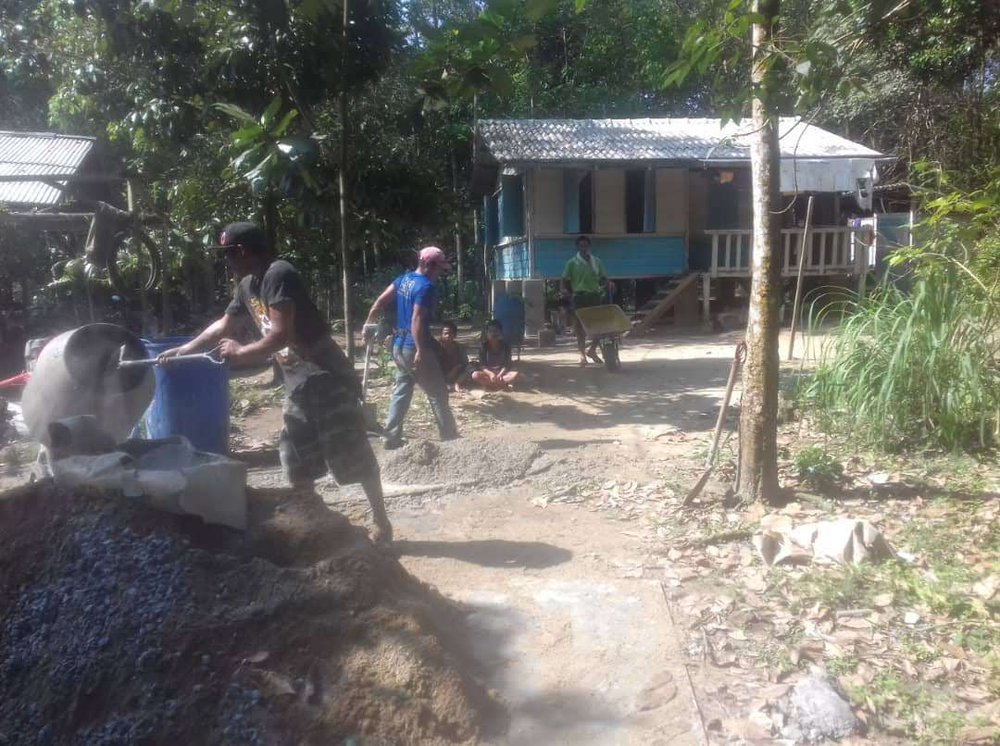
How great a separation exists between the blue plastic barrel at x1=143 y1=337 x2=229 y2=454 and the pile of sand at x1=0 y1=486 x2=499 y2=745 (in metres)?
2.55

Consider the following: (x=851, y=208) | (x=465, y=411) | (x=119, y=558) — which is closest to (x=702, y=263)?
(x=851, y=208)

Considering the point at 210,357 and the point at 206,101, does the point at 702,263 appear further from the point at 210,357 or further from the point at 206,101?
the point at 210,357

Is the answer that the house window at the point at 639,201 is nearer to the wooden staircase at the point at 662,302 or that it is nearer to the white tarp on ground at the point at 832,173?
the wooden staircase at the point at 662,302

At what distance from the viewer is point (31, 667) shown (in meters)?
2.96

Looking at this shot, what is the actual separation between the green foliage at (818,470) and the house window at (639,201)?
11092 mm

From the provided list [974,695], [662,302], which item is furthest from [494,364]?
[974,695]

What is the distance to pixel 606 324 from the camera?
10.6 metres

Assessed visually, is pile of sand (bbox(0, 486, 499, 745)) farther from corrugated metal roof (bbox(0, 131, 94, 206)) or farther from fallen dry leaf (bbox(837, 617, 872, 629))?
corrugated metal roof (bbox(0, 131, 94, 206))

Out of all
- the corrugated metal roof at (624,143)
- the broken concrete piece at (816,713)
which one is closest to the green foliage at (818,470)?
the broken concrete piece at (816,713)

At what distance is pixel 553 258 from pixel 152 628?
13276mm

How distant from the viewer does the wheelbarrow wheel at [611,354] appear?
10727 mm

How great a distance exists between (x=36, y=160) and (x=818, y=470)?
36.7ft

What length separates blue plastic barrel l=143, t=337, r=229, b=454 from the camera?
20.1 feet

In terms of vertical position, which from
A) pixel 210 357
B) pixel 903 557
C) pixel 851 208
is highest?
pixel 851 208
